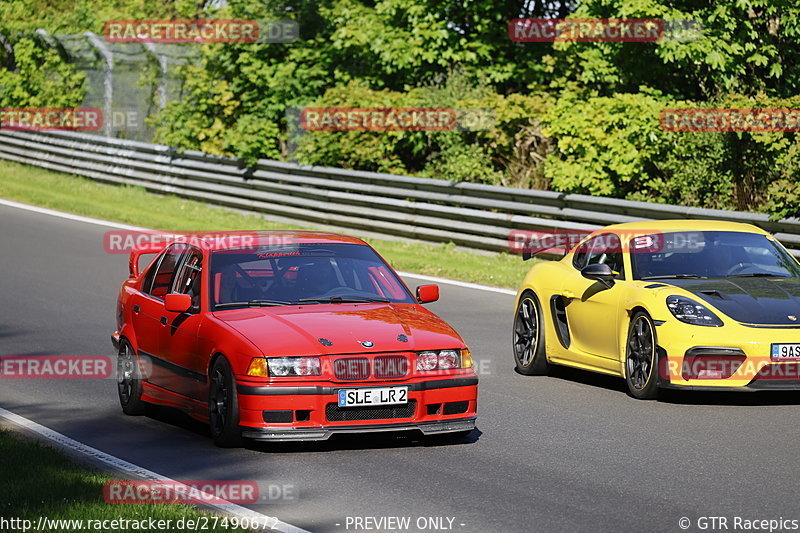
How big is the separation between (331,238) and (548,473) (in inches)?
120

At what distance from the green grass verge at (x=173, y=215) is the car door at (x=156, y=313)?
357 inches

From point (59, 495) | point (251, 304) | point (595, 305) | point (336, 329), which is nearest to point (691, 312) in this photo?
point (595, 305)

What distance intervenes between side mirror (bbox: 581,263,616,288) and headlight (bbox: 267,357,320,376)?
3.74 m

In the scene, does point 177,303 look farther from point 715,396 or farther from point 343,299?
point 715,396

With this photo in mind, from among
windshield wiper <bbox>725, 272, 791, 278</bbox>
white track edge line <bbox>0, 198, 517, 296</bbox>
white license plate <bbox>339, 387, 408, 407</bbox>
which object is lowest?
white track edge line <bbox>0, 198, 517, 296</bbox>

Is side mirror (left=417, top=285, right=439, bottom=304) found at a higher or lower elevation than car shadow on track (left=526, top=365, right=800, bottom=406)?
higher

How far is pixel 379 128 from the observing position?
85.9 ft

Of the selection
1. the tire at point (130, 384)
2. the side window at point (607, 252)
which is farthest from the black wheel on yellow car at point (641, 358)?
the tire at point (130, 384)

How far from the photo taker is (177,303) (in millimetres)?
9688

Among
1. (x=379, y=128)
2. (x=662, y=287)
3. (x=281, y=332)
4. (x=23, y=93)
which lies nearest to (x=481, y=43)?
(x=379, y=128)

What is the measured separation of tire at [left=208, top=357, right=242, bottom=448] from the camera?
897 centimetres

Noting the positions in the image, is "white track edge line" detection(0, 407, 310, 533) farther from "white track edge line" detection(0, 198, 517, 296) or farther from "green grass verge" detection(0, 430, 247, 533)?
"white track edge line" detection(0, 198, 517, 296)

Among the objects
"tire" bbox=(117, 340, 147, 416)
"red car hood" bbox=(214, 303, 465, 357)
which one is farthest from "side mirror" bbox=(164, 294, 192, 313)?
"tire" bbox=(117, 340, 147, 416)

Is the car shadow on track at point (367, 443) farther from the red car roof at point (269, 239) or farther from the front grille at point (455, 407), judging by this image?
Answer: the red car roof at point (269, 239)
